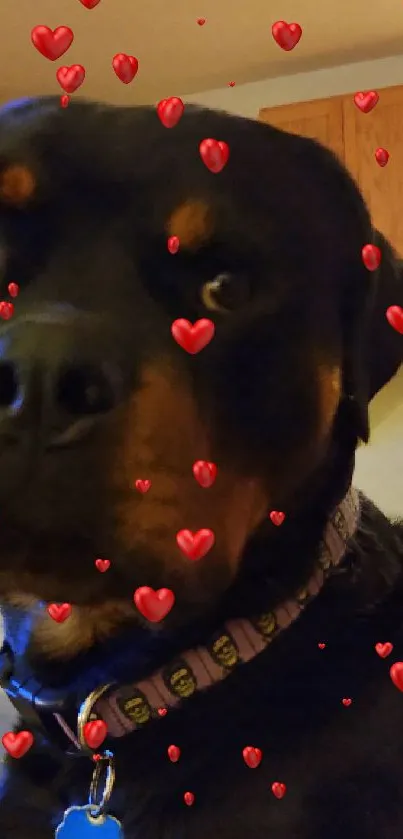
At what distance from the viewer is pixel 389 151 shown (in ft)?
11.9

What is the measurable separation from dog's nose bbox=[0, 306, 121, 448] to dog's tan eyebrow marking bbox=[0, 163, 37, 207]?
0.81 ft

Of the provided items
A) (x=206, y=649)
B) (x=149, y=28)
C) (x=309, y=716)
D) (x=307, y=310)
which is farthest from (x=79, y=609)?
(x=149, y=28)

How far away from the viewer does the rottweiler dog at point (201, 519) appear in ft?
2.81

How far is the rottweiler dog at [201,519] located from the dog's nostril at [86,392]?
0.03 m

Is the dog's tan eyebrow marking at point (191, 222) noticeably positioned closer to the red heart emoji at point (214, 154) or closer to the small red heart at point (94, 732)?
the red heart emoji at point (214, 154)

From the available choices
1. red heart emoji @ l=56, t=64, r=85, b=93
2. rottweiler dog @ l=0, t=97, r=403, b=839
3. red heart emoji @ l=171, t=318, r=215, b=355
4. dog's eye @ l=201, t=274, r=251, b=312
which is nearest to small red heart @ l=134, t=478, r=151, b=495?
rottweiler dog @ l=0, t=97, r=403, b=839

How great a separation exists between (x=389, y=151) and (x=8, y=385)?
320cm

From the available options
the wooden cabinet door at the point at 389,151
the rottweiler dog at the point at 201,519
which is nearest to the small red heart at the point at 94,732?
the rottweiler dog at the point at 201,519

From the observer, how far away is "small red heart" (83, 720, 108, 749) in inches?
35.5

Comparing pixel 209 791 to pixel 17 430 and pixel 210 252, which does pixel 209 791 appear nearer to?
pixel 17 430

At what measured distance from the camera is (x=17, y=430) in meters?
0.77

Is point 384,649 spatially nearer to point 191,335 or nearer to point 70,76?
point 191,335

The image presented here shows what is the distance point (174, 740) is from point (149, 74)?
3.88m

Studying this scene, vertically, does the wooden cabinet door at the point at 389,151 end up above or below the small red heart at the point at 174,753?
below
